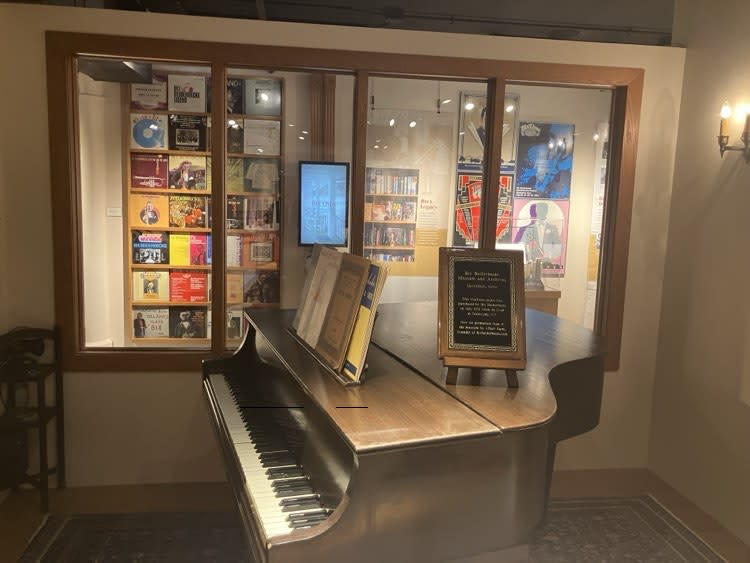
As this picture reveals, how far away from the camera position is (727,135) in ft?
9.36

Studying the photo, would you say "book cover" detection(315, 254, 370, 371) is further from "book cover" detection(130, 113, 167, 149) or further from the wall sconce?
"book cover" detection(130, 113, 167, 149)

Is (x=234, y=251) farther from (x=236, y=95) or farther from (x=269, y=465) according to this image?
(x=269, y=465)

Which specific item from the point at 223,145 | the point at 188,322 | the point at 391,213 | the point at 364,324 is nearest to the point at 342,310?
the point at 364,324

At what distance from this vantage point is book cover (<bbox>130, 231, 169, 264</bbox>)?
15.2ft

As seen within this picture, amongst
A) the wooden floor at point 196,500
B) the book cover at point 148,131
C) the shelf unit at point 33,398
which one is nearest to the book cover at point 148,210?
the book cover at point 148,131

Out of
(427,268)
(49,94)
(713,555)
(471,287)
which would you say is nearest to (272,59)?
(49,94)

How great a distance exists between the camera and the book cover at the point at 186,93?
Result: 407 cm

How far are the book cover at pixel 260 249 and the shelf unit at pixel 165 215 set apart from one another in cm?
49

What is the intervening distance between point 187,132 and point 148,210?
0.70 meters

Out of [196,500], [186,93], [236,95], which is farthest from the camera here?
[186,93]

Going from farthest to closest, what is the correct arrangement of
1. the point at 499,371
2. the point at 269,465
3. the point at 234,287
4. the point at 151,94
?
1. the point at 151,94
2. the point at 234,287
3. the point at 499,371
4. the point at 269,465

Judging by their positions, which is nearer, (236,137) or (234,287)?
(234,287)

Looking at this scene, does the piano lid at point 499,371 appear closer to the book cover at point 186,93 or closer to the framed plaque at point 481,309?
the framed plaque at point 481,309

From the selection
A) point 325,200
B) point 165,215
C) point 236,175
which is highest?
point 236,175
